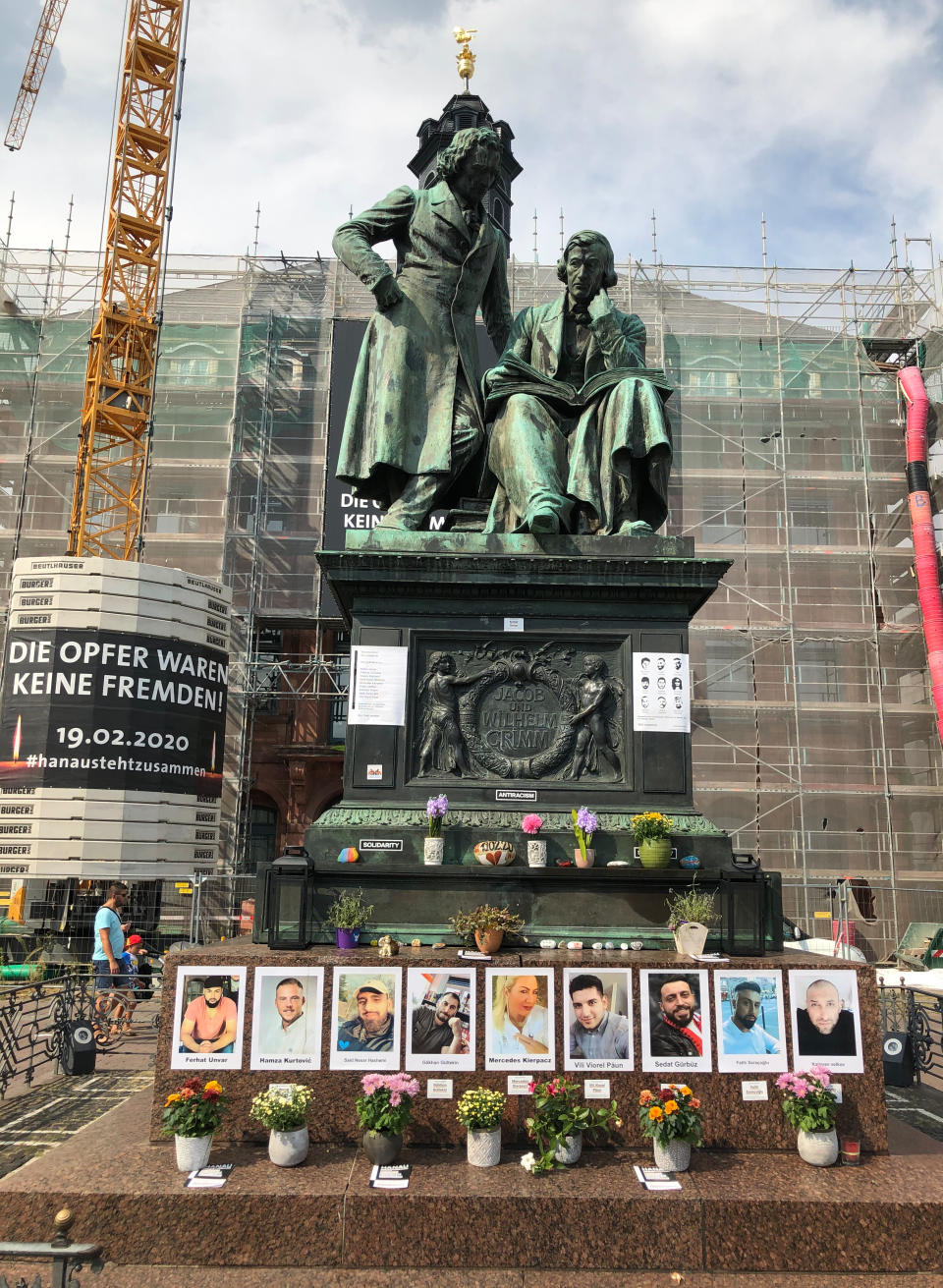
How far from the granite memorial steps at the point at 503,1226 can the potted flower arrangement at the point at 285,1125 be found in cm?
27

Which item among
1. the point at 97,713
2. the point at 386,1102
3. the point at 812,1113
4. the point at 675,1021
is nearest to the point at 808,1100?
the point at 812,1113

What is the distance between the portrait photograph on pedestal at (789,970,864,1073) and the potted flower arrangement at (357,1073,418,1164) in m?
1.92

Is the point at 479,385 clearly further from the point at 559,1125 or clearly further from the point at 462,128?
the point at 462,128

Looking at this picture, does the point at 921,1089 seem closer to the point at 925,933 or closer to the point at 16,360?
the point at 925,933

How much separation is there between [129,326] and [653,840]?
91.0ft

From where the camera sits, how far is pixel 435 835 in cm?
587

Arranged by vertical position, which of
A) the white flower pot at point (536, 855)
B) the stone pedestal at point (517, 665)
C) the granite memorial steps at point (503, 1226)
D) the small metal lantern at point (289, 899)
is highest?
the stone pedestal at point (517, 665)

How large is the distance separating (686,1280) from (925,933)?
1999cm

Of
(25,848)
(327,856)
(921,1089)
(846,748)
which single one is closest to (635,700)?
(327,856)

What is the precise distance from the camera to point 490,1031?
5.04 m

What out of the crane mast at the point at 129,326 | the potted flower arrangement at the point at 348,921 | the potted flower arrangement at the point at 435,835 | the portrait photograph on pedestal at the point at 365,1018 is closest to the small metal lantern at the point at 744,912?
the potted flower arrangement at the point at 435,835

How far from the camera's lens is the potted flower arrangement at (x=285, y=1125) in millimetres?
4652

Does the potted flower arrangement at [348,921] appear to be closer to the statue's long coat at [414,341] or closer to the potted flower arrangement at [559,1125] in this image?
the potted flower arrangement at [559,1125]

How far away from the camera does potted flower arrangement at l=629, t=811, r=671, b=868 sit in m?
5.75
